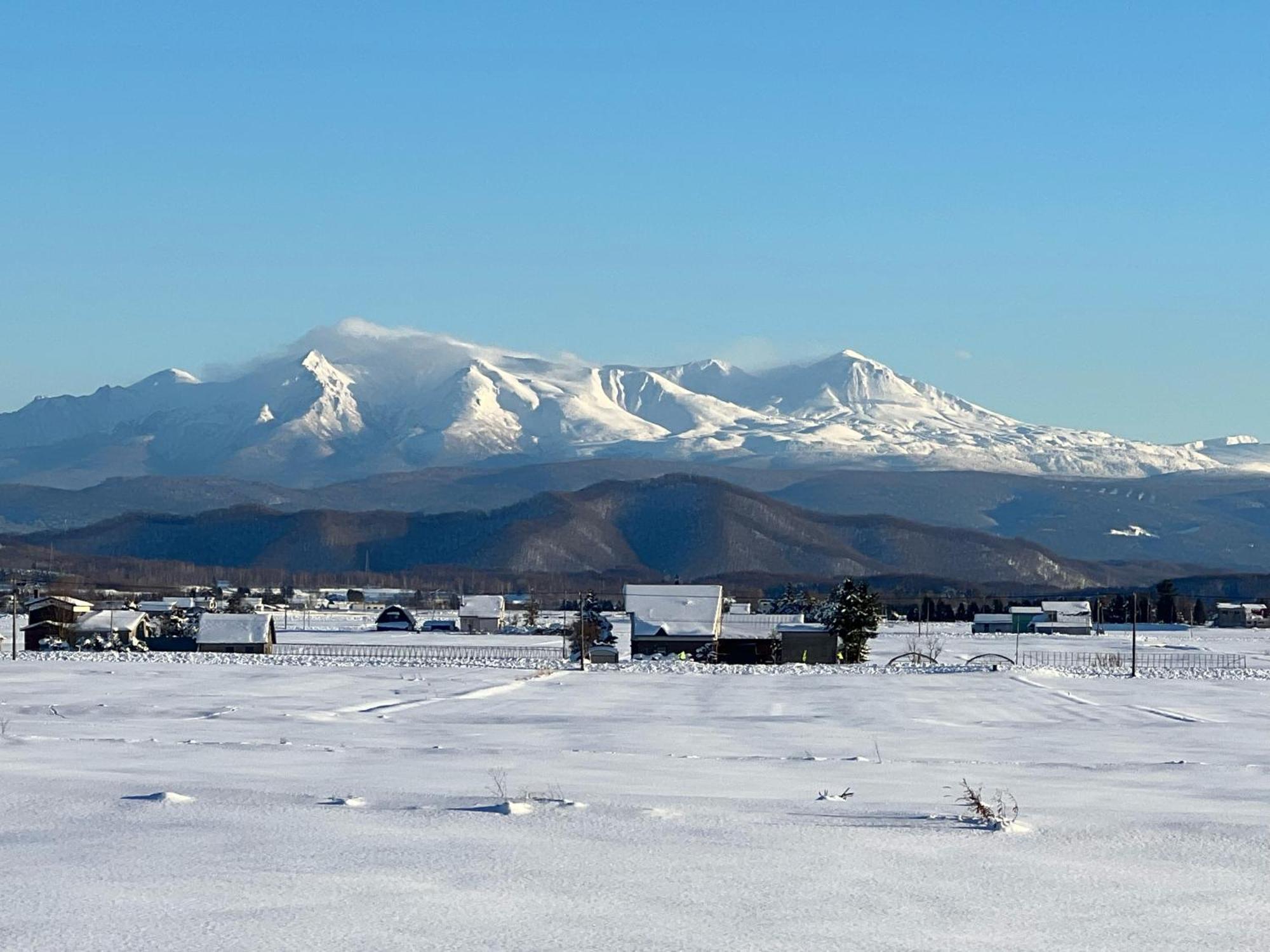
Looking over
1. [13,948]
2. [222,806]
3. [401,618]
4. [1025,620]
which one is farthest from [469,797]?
[1025,620]

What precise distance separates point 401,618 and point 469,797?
333ft

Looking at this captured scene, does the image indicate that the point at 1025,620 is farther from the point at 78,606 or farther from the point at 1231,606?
the point at 78,606

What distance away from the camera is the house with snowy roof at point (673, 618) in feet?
261

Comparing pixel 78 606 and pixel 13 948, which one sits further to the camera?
pixel 78 606

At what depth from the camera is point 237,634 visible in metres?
80.0

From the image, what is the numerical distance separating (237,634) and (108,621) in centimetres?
942

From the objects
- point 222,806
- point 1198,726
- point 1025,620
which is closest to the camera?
point 222,806

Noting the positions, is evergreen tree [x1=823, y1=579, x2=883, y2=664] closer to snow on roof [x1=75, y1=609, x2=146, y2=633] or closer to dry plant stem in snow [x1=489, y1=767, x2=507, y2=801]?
snow on roof [x1=75, y1=609, x2=146, y2=633]

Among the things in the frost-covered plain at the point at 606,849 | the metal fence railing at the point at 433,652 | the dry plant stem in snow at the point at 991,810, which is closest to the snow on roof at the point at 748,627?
the metal fence railing at the point at 433,652

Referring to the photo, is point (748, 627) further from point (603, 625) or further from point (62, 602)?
point (62, 602)

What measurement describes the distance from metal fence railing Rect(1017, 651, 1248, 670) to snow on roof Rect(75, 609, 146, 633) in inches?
1768

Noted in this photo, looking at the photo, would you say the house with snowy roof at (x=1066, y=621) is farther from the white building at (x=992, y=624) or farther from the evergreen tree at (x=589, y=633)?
the evergreen tree at (x=589, y=633)

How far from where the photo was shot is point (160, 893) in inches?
369

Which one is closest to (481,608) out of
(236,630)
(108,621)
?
(108,621)
